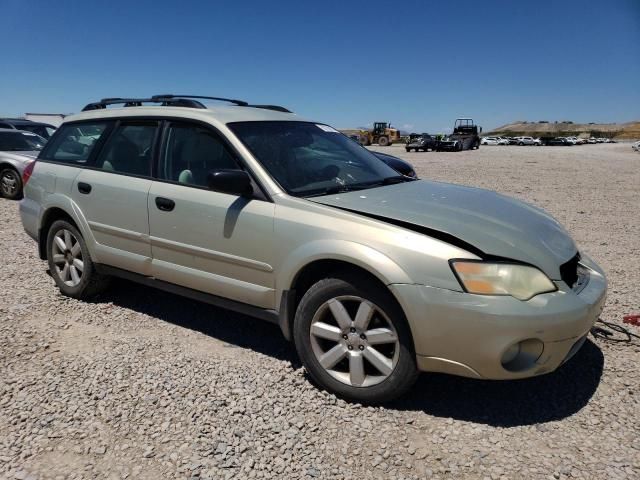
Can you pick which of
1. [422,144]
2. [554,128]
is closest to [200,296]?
[422,144]

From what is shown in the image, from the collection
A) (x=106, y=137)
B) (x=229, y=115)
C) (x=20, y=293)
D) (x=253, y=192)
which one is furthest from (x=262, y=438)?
(x=20, y=293)

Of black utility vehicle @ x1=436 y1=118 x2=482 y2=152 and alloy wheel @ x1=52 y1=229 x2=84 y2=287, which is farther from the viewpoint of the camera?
black utility vehicle @ x1=436 y1=118 x2=482 y2=152

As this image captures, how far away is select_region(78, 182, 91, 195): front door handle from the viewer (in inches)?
165

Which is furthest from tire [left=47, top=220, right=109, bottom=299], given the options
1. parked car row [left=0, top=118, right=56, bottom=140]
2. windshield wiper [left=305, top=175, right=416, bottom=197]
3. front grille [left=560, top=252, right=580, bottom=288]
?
parked car row [left=0, top=118, right=56, bottom=140]

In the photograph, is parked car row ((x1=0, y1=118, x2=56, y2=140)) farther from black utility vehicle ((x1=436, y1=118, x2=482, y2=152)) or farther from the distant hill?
the distant hill

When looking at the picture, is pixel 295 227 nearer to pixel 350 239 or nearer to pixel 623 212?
pixel 350 239

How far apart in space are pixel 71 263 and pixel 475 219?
3479 mm

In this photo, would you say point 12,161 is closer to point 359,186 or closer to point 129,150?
point 129,150

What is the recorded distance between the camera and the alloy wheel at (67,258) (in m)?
4.46

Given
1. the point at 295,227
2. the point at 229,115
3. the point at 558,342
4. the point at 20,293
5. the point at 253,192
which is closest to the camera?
the point at 558,342

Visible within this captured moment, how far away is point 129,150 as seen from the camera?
410cm

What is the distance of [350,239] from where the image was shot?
2822mm

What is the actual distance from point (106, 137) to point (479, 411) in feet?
11.6

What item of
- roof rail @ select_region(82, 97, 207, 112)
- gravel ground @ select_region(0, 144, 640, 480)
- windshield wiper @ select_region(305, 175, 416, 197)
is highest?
roof rail @ select_region(82, 97, 207, 112)
